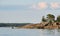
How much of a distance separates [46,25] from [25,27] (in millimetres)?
4256

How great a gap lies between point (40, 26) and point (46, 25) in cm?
115

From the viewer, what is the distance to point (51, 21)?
3947 cm

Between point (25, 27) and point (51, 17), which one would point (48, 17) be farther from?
point (25, 27)

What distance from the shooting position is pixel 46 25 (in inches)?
1624

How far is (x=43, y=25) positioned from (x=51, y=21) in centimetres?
221

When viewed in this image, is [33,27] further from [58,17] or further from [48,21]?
[58,17]

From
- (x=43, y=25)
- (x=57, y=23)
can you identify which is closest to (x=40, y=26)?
(x=43, y=25)

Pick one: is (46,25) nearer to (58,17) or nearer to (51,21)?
(51,21)

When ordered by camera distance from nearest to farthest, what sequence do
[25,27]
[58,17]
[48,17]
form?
[58,17]
[48,17]
[25,27]

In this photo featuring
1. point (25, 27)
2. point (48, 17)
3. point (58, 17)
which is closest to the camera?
point (58, 17)

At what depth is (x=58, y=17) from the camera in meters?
37.1

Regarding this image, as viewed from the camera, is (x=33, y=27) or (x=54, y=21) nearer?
(x=54, y=21)

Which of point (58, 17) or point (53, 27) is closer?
point (58, 17)

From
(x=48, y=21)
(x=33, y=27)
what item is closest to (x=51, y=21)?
(x=48, y=21)
